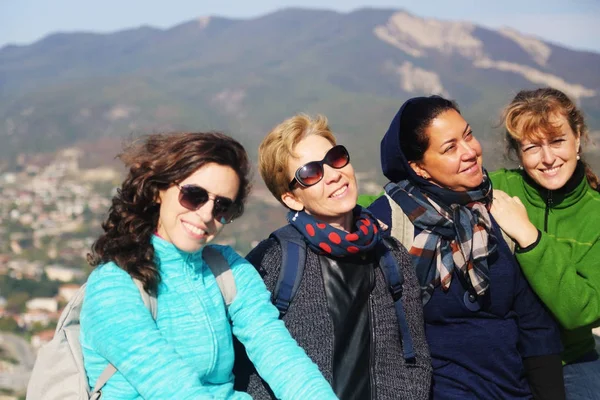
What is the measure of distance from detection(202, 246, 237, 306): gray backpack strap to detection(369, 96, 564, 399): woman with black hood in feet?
2.31

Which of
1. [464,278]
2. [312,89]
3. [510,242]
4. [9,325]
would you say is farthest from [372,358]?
[312,89]

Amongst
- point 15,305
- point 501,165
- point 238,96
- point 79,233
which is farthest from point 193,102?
point 501,165

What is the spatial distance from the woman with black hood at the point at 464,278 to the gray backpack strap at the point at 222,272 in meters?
0.70

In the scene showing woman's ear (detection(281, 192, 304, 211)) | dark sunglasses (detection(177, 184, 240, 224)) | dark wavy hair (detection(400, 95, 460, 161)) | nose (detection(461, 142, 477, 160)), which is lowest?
woman's ear (detection(281, 192, 304, 211))

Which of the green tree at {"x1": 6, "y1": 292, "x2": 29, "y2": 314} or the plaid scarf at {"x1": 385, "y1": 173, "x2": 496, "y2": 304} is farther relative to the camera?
the green tree at {"x1": 6, "y1": 292, "x2": 29, "y2": 314}

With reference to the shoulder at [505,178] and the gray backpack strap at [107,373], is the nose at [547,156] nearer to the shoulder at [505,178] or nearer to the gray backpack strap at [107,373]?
the shoulder at [505,178]

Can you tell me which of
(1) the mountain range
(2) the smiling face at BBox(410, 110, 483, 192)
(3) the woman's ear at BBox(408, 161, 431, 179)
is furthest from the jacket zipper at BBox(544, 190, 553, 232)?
(1) the mountain range

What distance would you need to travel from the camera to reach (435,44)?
19500cm

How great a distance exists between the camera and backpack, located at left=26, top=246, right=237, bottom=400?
1.59 meters

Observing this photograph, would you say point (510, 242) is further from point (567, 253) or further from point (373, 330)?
point (373, 330)

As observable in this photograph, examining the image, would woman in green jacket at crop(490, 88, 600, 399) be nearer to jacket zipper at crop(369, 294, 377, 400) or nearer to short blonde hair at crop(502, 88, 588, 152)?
short blonde hair at crop(502, 88, 588, 152)

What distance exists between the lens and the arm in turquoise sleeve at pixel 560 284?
2113 mm

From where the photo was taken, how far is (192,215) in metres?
1.72

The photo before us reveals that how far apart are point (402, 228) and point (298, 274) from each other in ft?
1.65
